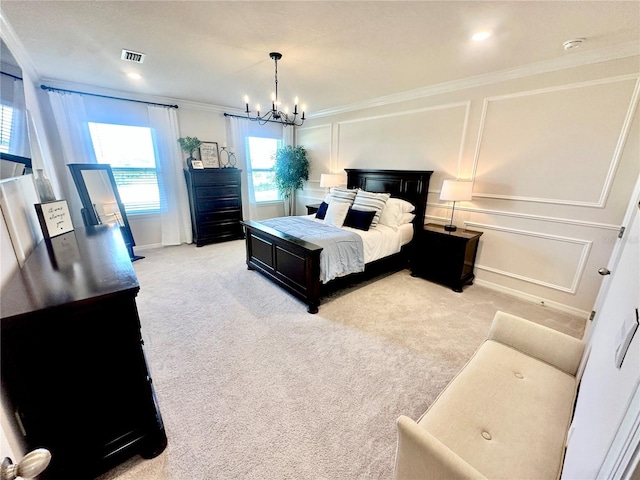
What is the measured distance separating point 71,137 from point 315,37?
3.77m

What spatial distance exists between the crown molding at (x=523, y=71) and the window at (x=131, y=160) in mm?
3738

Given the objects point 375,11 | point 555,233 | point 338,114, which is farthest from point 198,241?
point 555,233

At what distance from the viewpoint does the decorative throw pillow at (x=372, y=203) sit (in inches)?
138

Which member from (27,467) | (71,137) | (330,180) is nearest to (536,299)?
(330,180)

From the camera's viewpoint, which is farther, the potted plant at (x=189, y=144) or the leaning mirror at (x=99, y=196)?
the potted plant at (x=189, y=144)

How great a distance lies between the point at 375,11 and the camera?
1819 millimetres

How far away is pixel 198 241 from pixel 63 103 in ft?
8.47

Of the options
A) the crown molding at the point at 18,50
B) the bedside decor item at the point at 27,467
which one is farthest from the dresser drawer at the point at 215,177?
the bedside decor item at the point at 27,467

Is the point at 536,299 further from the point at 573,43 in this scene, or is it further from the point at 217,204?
the point at 217,204

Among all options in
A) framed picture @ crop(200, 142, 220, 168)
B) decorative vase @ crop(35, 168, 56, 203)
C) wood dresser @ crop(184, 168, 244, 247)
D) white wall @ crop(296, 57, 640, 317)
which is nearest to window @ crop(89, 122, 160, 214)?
wood dresser @ crop(184, 168, 244, 247)

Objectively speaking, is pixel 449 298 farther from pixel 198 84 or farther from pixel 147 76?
pixel 147 76

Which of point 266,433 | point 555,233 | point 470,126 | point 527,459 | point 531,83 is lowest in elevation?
point 266,433

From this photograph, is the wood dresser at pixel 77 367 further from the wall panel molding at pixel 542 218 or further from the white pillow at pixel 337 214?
the wall panel molding at pixel 542 218

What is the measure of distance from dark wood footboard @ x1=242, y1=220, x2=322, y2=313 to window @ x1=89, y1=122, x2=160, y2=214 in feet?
7.33
